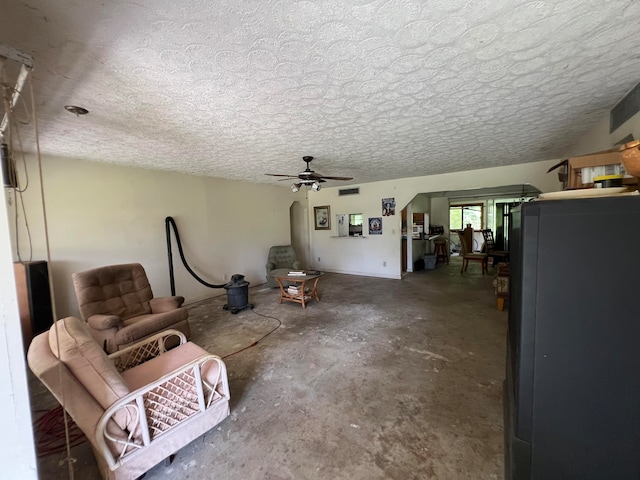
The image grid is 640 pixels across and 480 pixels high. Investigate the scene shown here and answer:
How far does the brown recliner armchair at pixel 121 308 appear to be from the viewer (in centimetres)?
245

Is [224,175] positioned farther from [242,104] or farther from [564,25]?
[564,25]

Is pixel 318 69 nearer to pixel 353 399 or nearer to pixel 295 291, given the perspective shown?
pixel 353 399

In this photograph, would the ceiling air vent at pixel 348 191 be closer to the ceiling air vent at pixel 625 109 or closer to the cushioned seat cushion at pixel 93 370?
the ceiling air vent at pixel 625 109

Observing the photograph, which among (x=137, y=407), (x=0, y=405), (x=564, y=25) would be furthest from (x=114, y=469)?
(x=564, y=25)

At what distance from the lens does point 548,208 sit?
2.66ft

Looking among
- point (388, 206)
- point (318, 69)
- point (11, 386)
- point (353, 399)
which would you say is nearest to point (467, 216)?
point (388, 206)

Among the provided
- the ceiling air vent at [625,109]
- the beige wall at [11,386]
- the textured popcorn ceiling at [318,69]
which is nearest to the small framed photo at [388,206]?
the textured popcorn ceiling at [318,69]

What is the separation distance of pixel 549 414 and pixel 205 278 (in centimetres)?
500

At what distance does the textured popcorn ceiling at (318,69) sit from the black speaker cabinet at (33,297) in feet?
4.55

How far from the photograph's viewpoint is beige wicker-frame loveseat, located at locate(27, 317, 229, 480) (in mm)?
1219

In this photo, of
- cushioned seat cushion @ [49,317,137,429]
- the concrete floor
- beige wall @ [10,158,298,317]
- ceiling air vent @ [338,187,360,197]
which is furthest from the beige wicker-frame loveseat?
ceiling air vent @ [338,187,360,197]

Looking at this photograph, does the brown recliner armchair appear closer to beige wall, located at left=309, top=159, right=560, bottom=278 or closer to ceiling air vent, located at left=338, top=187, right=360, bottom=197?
beige wall, located at left=309, top=159, right=560, bottom=278

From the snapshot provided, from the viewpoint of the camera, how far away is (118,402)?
1252 mm

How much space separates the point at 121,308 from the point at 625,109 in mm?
5301
